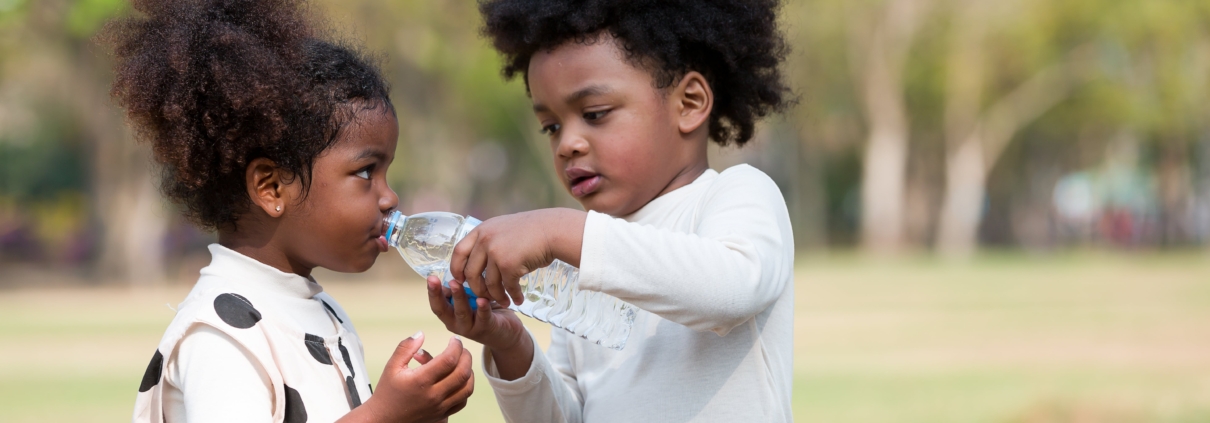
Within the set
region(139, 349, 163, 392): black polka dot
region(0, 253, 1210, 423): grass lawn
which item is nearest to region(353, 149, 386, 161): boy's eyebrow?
region(139, 349, 163, 392): black polka dot

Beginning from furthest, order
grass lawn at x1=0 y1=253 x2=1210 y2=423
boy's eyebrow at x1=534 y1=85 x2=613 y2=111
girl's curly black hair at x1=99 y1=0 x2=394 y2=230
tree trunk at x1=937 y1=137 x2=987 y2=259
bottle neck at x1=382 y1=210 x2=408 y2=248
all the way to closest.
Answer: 1. tree trunk at x1=937 y1=137 x2=987 y2=259
2. grass lawn at x1=0 y1=253 x2=1210 y2=423
3. boy's eyebrow at x1=534 y1=85 x2=613 y2=111
4. bottle neck at x1=382 y1=210 x2=408 y2=248
5. girl's curly black hair at x1=99 y1=0 x2=394 y2=230

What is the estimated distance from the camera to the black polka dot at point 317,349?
7.46 feet

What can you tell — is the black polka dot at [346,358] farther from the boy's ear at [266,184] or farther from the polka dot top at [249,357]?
the boy's ear at [266,184]

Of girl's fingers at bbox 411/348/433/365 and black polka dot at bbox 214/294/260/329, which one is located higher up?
black polka dot at bbox 214/294/260/329

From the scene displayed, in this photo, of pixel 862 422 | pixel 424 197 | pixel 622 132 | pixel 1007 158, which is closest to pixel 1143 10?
pixel 1007 158

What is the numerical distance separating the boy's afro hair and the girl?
49 cm

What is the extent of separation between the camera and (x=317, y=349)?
2293mm

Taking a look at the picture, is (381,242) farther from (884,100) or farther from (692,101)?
(884,100)

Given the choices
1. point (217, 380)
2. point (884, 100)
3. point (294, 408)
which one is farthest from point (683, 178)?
point (884, 100)

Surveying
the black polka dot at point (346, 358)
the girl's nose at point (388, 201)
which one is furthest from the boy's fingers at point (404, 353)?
the girl's nose at point (388, 201)

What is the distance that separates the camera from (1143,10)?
30.3 meters

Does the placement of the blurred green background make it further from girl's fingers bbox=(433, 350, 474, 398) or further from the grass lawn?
girl's fingers bbox=(433, 350, 474, 398)

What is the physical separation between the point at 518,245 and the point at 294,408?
587 millimetres

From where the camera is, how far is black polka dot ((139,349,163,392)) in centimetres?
215
